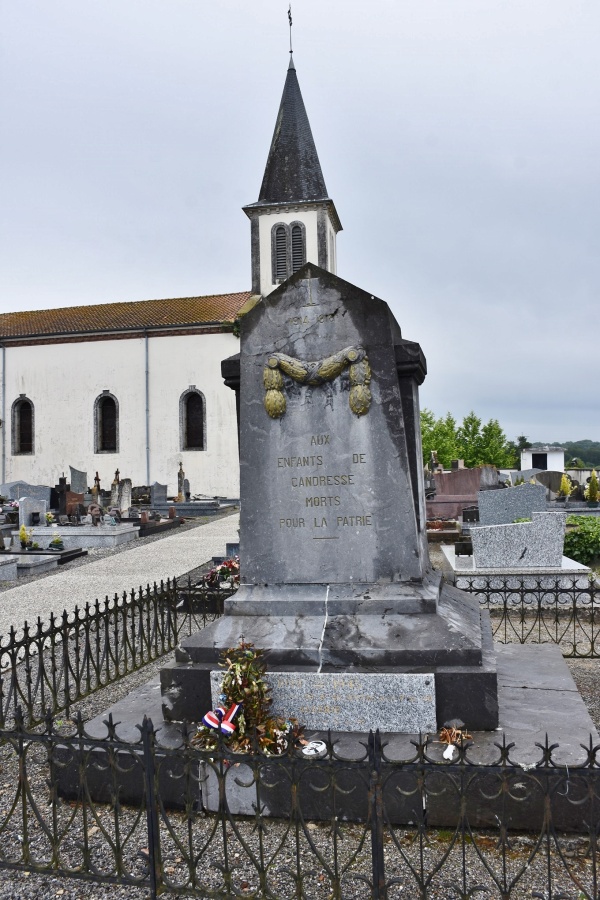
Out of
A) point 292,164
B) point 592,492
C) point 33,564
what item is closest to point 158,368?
point 292,164

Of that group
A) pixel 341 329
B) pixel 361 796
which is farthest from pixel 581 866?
pixel 341 329

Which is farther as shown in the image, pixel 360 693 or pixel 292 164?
pixel 292 164

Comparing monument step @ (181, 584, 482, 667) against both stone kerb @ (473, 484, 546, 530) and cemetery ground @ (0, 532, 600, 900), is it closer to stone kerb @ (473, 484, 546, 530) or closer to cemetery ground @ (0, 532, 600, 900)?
cemetery ground @ (0, 532, 600, 900)

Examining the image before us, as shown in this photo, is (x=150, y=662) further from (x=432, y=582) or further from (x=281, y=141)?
(x=281, y=141)

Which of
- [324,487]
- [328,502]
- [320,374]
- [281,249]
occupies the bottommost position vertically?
[328,502]

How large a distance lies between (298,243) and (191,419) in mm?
9527

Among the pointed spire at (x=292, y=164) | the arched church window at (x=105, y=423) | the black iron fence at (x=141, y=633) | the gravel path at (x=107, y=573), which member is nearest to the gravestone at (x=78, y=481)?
the arched church window at (x=105, y=423)

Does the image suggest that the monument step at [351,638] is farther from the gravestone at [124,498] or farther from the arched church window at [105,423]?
the arched church window at [105,423]

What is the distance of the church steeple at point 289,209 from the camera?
99.3 ft

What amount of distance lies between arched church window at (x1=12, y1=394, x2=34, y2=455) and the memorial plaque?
32618 millimetres

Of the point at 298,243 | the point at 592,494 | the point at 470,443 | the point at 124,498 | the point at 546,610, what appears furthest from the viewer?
the point at 470,443

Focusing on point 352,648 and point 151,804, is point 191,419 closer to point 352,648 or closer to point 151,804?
point 352,648

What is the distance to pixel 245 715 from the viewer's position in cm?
393

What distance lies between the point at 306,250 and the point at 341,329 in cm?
2704
